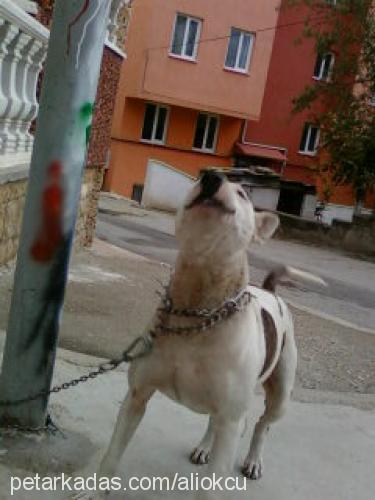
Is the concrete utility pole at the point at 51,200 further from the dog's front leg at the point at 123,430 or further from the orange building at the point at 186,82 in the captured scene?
the orange building at the point at 186,82

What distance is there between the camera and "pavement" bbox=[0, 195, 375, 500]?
12.2ft

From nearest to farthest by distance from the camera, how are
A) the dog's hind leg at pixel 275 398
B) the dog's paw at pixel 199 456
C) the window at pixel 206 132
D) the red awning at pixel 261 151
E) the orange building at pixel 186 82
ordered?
the dog's hind leg at pixel 275 398, the dog's paw at pixel 199 456, the orange building at pixel 186 82, the window at pixel 206 132, the red awning at pixel 261 151

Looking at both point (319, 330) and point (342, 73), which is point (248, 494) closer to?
point (319, 330)

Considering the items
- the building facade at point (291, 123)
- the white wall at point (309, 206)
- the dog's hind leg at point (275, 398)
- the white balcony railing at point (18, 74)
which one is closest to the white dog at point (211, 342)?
the dog's hind leg at point (275, 398)

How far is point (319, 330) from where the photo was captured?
8641mm

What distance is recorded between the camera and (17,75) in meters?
6.08

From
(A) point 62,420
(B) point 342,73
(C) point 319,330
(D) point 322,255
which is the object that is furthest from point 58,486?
(B) point 342,73

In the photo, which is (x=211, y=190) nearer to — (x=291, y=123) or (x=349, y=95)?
(x=349, y=95)

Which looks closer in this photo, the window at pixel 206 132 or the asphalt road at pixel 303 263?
the asphalt road at pixel 303 263

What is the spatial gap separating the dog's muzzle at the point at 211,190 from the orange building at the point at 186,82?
25.5 meters

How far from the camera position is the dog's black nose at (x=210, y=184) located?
2885mm

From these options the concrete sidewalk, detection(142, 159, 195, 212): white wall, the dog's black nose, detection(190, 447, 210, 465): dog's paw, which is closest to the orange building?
detection(142, 159, 195, 212): white wall

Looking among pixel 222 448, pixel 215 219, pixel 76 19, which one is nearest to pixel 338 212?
pixel 76 19

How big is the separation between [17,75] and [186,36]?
76.0 feet
